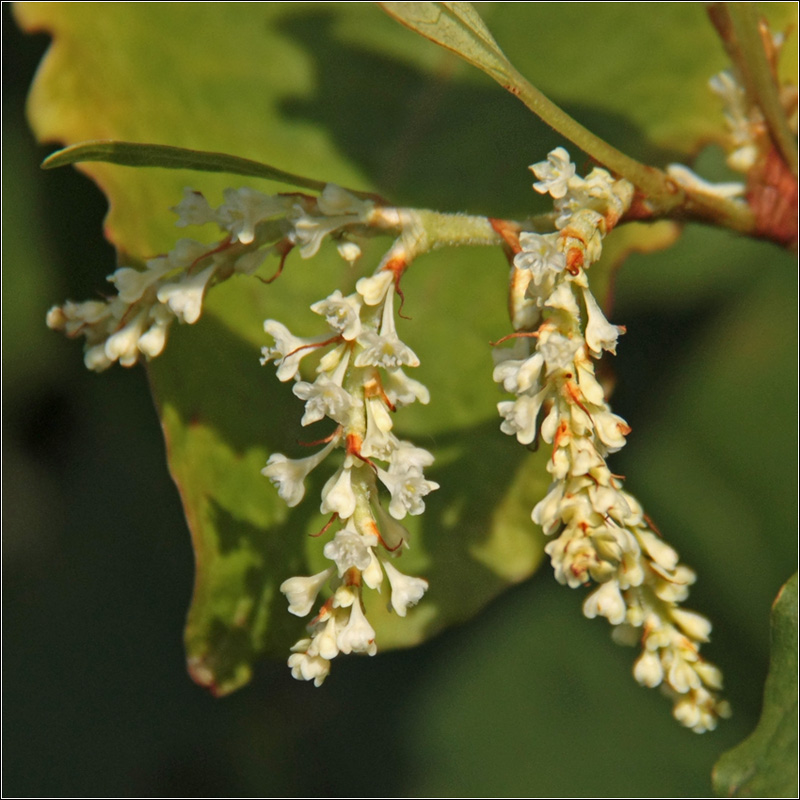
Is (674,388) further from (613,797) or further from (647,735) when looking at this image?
(613,797)

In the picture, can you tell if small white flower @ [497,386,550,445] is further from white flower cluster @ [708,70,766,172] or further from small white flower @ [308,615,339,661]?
white flower cluster @ [708,70,766,172]

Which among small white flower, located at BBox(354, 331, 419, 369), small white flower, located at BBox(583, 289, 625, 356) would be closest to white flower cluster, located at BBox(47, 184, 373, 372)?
small white flower, located at BBox(354, 331, 419, 369)

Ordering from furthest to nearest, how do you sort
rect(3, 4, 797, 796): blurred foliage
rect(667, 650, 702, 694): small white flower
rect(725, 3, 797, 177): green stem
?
rect(3, 4, 797, 796): blurred foliage → rect(725, 3, 797, 177): green stem → rect(667, 650, 702, 694): small white flower

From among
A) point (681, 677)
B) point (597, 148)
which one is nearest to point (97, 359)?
point (597, 148)

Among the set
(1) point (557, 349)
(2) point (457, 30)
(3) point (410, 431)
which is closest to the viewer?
(1) point (557, 349)

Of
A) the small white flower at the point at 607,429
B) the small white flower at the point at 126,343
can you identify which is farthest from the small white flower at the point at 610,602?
the small white flower at the point at 126,343

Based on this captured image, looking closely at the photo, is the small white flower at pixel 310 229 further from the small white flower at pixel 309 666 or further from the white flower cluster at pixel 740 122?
the white flower cluster at pixel 740 122

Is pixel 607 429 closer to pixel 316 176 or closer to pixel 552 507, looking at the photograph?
pixel 552 507
